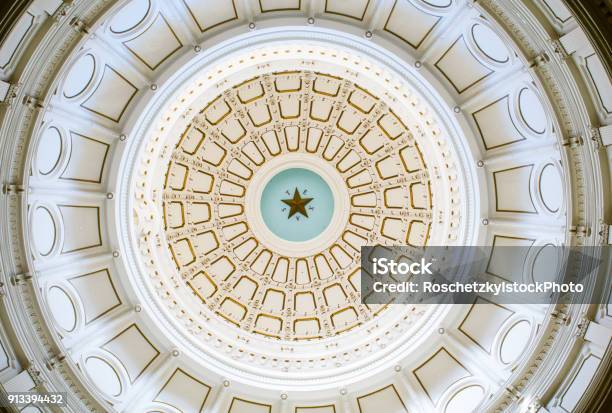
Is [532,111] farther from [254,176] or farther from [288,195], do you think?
[254,176]

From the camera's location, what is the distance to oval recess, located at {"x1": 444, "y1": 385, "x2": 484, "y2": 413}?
14445mm

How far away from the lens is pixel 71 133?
539 inches

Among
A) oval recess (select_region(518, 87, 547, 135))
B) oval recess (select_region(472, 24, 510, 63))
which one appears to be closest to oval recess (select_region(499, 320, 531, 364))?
oval recess (select_region(518, 87, 547, 135))

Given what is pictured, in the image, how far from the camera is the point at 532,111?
12.9m

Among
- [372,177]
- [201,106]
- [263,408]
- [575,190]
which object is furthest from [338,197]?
[575,190]

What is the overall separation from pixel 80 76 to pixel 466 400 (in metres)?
13.3

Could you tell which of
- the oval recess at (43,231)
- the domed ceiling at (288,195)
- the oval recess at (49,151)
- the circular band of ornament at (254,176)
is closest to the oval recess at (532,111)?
the domed ceiling at (288,195)

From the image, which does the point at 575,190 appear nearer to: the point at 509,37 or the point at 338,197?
the point at 509,37

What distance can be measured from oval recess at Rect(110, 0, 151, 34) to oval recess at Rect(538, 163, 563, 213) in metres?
10.5

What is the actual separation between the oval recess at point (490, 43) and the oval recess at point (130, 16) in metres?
7.91

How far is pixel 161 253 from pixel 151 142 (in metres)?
3.79

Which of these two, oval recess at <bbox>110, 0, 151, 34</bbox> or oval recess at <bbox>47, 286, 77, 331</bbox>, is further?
oval recess at <bbox>47, 286, 77, 331</bbox>

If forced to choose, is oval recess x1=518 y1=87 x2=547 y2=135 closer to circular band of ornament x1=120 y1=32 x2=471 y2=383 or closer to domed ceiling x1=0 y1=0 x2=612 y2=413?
domed ceiling x1=0 y1=0 x2=612 y2=413

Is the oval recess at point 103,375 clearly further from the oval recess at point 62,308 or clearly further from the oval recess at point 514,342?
the oval recess at point 514,342
